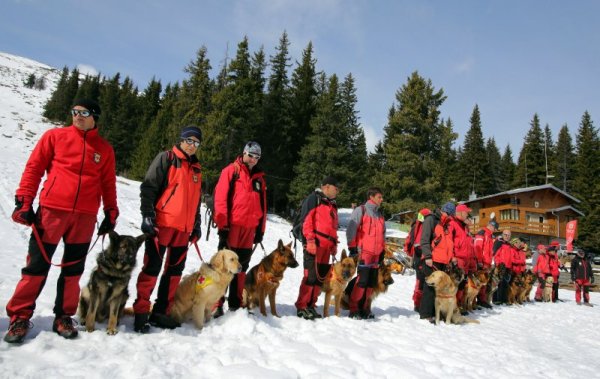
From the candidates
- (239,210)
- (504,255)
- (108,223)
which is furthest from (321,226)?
(504,255)

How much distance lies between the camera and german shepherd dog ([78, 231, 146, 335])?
3656mm

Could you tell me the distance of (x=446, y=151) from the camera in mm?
31281

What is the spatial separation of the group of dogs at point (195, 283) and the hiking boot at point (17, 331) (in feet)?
1.72

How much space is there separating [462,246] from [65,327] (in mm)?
7933

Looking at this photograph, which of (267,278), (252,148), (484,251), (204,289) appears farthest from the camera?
(484,251)

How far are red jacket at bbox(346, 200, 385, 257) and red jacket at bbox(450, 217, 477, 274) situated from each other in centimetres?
192

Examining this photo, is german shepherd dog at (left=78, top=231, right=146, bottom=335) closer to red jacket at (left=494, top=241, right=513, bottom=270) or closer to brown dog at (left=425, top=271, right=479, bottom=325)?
brown dog at (left=425, top=271, right=479, bottom=325)

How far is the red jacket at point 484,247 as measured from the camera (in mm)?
→ 11086

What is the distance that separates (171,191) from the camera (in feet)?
13.5

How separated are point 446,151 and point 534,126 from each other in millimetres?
Answer: 38825

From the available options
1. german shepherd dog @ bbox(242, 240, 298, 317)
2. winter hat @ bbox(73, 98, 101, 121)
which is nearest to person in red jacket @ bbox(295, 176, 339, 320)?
german shepherd dog @ bbox(242, 240, 298, 317)

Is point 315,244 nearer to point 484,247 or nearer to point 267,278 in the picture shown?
point 267,278

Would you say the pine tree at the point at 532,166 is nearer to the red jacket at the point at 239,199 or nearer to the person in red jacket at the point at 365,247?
the person in red jacket at the point at 365,247

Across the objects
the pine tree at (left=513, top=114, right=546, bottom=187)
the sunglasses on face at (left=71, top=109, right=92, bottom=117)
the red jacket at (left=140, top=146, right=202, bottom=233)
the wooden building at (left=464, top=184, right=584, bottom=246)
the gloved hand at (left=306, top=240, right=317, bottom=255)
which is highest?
the pine tree at (left=513, top=114, right=546, bottom=187)
